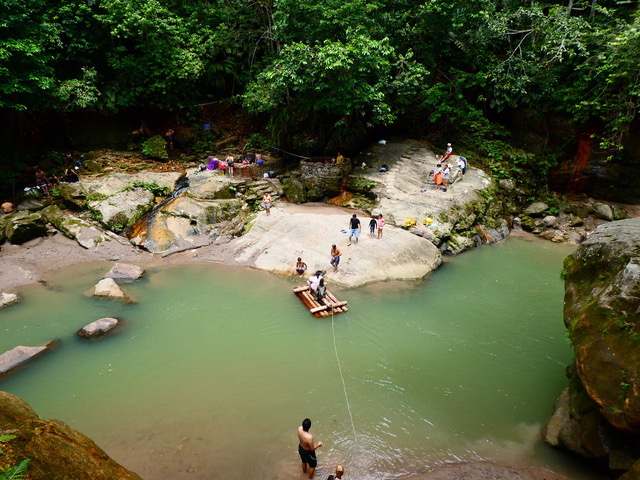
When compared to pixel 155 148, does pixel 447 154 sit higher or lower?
higher

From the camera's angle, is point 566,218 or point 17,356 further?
point 566,218

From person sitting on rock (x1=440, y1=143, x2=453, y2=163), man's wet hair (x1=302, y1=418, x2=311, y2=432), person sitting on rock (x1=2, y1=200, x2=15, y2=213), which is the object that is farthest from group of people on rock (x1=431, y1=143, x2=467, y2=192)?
person sitting on rock (x1=2, y1=200, x2=15, y2=213)

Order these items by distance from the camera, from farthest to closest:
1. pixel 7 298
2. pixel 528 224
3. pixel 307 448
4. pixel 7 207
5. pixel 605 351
Result: pixel 528 224 → pixel 7 207 → pixel 7 298 → pixel 307 448 → pixel 605 351

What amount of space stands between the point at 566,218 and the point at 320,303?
14908 millimetres

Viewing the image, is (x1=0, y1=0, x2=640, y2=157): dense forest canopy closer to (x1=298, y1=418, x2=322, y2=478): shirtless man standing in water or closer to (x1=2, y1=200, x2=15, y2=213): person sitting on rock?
(x1=2, y1=200, x2=15, y2=213): person sitting on rock

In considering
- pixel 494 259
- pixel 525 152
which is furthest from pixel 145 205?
pixel 525 152

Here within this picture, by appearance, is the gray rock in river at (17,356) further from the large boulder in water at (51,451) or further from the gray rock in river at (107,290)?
the large boulder in water at (51,451)

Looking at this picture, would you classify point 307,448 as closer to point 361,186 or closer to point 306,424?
point 306,424

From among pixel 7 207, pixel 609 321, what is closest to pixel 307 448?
pixel 609 321

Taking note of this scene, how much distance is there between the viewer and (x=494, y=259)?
15.6 m

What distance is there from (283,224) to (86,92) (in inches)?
496

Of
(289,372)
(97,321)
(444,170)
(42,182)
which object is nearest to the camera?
→ (289,372)

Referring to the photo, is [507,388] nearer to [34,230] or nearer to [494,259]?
[494,259]

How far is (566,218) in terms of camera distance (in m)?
18.7
